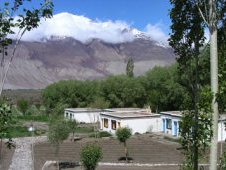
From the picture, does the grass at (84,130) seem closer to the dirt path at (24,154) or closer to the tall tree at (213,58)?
the dirt path at (24,154)

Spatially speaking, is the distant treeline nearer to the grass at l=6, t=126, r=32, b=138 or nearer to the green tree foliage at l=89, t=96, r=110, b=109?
the green tree foliage at l=89, t=96, r=110, b=109

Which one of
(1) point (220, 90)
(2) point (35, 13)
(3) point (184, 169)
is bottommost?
(3) point (184, 169)

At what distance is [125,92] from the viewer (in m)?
61.4

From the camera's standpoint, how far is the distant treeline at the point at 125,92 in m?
53.9

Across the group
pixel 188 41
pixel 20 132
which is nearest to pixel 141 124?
pixel 20 132

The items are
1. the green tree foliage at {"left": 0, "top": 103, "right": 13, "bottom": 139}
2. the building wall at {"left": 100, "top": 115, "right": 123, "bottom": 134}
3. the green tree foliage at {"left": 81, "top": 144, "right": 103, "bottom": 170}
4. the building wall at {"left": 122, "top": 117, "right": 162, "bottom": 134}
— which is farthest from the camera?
the building wall at {"left": 100, "top": 115, "right": 123, "bottom": 134}

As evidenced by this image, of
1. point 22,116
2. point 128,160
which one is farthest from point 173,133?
point 22,116

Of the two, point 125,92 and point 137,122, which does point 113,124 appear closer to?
point 137,122

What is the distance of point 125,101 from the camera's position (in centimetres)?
6250

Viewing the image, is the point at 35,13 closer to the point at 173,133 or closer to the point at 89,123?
the point at 173,133

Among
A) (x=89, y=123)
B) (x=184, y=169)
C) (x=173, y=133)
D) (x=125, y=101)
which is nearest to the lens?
(x=184, y=169)

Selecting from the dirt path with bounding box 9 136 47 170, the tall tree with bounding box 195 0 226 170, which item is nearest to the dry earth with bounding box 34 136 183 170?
the dirt path with bounding box 9 136 47 170

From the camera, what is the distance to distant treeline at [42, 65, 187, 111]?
177 ft

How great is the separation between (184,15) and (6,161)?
982 inches
